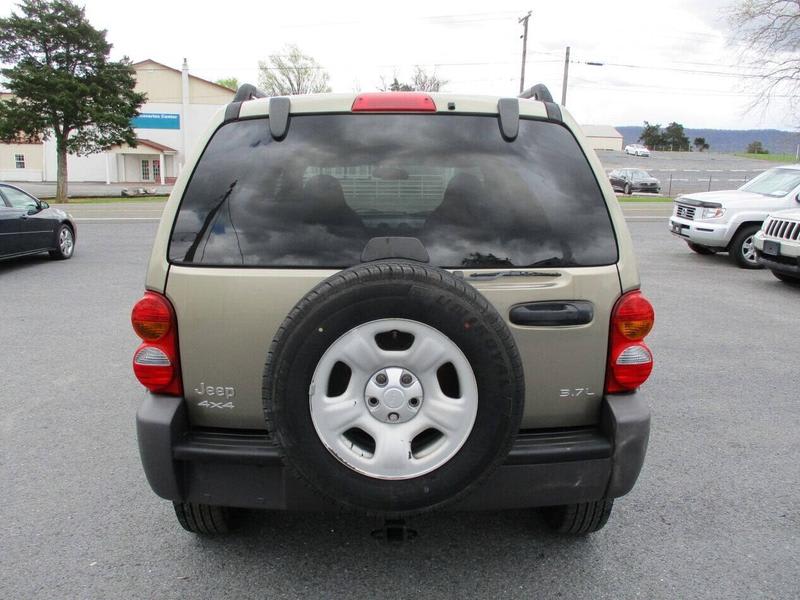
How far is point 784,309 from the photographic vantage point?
8.45 metres

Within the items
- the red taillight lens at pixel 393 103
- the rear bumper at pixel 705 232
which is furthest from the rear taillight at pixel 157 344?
the rear bumper at pixel 705 232

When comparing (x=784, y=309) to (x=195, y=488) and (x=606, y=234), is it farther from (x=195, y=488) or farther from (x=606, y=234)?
(x=195, y=488)

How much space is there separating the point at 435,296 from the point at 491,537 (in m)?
1.52

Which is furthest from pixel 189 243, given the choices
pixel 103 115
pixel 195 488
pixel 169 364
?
pixel 103 115

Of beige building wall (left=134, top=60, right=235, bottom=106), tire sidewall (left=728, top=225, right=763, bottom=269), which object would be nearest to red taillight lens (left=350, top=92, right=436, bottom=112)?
tire sidewall (left=728, top=225, right=763, bottom=269)

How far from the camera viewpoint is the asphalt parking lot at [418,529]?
9.02 feet

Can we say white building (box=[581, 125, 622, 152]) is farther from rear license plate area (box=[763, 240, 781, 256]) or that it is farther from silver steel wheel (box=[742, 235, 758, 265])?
rear license plate area (box=[763, 240, 781, 256])

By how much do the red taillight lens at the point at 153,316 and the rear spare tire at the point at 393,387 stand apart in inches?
22.0

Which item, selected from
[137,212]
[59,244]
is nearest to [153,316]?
[59,244]

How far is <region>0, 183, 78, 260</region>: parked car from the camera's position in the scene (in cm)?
1052

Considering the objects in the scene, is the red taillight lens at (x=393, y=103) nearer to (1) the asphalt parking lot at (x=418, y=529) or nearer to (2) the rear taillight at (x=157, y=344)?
(2) the rear taillight at (x=157, y=344)

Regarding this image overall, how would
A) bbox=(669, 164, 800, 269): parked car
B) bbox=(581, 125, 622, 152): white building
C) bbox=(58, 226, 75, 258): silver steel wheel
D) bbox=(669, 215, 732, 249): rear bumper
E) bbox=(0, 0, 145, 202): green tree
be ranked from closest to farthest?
bbox=(669, 164, 800, 269): parked car → bbox=(669, 215, 732, 249): rear bumper → bbox=(58, 226, 75, 258): silver steel wheel → bbox=(0, 0, 145, 202): green tree → bbox=(581, 125, 622, 152): white building

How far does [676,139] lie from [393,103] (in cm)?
11513

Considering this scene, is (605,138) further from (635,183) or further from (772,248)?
(772,248)
